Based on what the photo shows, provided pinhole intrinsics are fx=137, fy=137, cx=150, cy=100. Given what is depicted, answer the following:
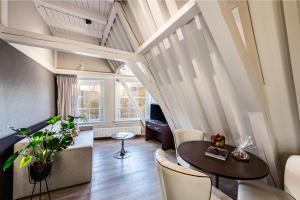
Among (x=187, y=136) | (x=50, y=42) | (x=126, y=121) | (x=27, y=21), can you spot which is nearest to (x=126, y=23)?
(x=50, y=42)

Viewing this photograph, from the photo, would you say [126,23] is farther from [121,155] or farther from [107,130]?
[107,130]

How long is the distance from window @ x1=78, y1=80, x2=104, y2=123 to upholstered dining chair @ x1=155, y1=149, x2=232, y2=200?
4.04 m

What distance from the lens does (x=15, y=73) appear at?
80.4 inches

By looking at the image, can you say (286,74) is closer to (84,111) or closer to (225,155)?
(225,155)

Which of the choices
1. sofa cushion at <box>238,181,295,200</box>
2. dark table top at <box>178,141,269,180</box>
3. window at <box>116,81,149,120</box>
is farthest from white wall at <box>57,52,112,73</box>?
sofa cushion at <box>238,181,295,200</box>

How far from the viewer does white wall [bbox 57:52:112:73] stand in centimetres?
429

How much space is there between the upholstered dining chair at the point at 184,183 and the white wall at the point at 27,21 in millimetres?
2719

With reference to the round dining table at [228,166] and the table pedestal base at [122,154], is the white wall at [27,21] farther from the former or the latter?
the round dining table at [228,166]

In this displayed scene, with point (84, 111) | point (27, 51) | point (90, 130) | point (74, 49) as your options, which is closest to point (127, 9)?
point (74, 49)

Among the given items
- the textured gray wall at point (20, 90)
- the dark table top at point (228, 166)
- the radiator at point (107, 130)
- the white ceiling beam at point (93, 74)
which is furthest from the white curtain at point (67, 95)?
the dark table top at point (228, 166)

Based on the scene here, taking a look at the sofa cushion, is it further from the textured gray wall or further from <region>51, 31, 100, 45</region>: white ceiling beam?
<region>51, 31, 100, 45</region>: white ceiling beam

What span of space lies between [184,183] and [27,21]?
11.3ft

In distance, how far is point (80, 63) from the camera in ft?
14.7

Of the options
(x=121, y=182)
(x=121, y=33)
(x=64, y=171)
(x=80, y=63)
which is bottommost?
(x=121, y=182)
